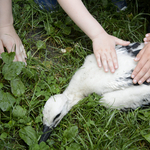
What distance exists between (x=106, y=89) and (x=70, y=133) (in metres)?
0.80

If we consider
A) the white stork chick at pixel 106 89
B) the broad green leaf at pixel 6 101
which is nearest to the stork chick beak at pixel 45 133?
the white stork chick at pixel 106 89

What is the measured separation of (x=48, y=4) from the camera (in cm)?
344

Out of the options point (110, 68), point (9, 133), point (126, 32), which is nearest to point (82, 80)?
point (110, 68)

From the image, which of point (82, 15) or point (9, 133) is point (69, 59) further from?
point (9, 133)

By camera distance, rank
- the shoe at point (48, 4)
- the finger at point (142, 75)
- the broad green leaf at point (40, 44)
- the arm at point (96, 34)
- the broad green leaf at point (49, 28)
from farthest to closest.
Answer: the shoe at point (48, 4) < the broad green leaf at point (49, 28) < the broad green leaf at point (40, 44) < the arm at point (96, 34) < the finger at point (142, 75)

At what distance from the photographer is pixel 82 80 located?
265 centimetres

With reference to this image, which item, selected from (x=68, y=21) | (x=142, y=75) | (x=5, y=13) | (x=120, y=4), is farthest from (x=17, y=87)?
(x=120, y=4)

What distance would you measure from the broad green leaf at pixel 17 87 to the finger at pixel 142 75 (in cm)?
159

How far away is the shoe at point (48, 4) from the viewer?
3.37m

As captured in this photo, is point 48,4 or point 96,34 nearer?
point 96,34

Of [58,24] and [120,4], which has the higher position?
[58,24]

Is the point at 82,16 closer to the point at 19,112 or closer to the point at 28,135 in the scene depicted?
the point at 19,112

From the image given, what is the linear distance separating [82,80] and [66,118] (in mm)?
639

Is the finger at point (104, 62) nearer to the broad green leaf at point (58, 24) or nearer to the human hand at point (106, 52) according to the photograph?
the human hand at point (106, 52)
